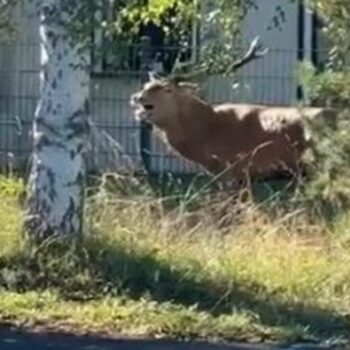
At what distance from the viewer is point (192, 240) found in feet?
44.4

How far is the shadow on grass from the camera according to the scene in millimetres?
12141

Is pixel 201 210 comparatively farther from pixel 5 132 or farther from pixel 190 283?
pixel 5 132

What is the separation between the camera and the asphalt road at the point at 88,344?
10914 mm

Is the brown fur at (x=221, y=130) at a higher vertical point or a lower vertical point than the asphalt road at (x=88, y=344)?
higher

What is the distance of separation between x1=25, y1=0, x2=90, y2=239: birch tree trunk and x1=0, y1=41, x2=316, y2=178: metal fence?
18.3 ft

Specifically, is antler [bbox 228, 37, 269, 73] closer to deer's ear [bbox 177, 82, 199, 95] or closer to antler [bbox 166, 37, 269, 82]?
antler [bbox 166, 37, 269, 82]

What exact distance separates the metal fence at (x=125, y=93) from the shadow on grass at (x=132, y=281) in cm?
561

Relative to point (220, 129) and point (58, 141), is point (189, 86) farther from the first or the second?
point (58, 141)

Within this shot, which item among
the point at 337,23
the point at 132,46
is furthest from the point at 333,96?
the point at 132,46

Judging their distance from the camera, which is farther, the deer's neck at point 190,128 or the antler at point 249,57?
the deer's neck at point 190,128

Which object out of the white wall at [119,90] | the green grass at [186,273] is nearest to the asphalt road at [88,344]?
the green grass at [186,273]

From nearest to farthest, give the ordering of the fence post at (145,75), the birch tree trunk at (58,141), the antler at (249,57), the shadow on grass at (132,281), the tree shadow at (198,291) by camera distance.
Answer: the tree shadow at (198,291) < the shadow on grass at (132,281) < the birch tree trunk at (58,141) < the antler at (249,57) < the fence post at (145,75)

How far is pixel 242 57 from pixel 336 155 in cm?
301

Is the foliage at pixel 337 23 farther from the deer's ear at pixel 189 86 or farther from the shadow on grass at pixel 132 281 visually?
the deer's ear at pixel 189 86
